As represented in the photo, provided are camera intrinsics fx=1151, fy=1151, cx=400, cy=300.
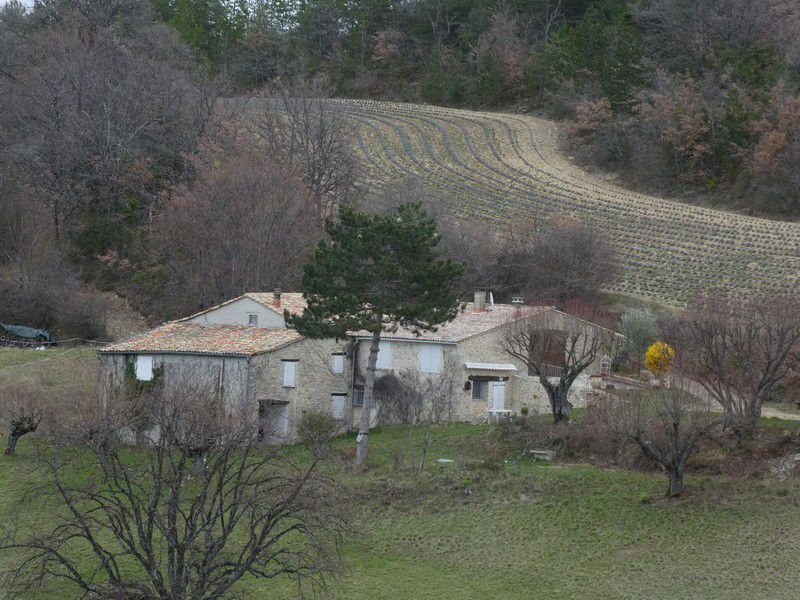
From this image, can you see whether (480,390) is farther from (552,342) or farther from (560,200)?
(560,200)

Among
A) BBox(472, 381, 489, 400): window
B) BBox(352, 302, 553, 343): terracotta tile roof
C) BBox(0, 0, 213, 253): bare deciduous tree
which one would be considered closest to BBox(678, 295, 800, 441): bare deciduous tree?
BBox(352, 302, 553, 343): terracotta tile roof

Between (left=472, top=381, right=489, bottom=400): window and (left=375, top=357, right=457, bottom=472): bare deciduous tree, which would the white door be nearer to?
(left=472, top=381, right=489, bottom=400): window

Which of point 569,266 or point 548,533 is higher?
point 569,266

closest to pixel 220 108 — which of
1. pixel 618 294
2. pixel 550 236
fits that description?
pixel 550 236

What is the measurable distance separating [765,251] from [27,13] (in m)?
58.8

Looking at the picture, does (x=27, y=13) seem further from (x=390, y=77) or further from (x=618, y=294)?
(x=618, y=294)

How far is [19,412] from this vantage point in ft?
109

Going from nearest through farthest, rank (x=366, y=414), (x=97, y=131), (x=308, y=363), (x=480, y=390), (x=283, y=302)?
(x=366, y=414) → (x=308, y=363) → (x=480, y=390) → (x=283, y=302) → (x=97, y=131)

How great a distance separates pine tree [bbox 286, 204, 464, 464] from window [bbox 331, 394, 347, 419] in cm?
390

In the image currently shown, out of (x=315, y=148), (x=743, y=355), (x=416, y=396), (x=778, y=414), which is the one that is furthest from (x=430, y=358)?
(x=315, y=148)

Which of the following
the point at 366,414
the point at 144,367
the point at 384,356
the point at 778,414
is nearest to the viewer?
the point at 366,414

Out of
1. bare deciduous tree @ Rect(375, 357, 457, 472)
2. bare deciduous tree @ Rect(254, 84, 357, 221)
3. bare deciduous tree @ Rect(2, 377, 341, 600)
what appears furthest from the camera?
bare deciduous tree @ Rect(254, 84, 357, 221)

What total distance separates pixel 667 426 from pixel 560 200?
136 ft

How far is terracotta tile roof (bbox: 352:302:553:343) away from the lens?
3853 cm
